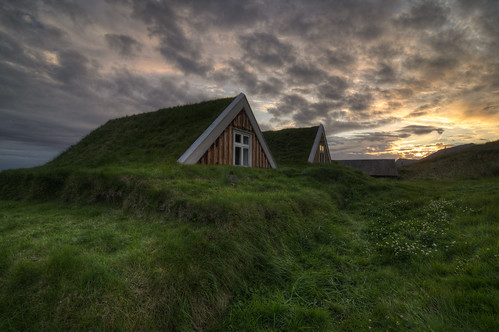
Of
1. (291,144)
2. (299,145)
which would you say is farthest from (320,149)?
(291,144)

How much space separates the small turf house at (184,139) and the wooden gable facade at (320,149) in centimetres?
662

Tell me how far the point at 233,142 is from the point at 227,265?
30.0 feet

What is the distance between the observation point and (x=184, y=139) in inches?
443

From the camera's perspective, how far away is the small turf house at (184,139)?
10.6 m

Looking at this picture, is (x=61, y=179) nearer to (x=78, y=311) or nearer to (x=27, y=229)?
(x=27, y=229)

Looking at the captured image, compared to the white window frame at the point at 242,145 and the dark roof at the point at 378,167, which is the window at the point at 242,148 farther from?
the dark roof at the point at 378,167

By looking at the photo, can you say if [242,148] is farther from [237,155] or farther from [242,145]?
[237,155]

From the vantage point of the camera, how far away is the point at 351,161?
45.5m

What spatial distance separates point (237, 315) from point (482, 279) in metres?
4.03

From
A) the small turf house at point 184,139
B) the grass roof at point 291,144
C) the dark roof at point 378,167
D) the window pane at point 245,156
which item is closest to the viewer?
the small turf house at point 184,139

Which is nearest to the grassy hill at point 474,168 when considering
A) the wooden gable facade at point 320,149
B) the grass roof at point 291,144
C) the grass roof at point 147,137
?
the wooden gable facade at point 320,149

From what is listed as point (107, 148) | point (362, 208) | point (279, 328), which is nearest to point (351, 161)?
point (362, 208)

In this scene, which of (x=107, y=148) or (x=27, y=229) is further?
(x=107, y=148)

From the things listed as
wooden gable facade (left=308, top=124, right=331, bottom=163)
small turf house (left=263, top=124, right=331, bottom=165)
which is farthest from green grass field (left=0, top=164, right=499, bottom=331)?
wooden gable facade (left=308, top=124, right=331, bottom=163)
